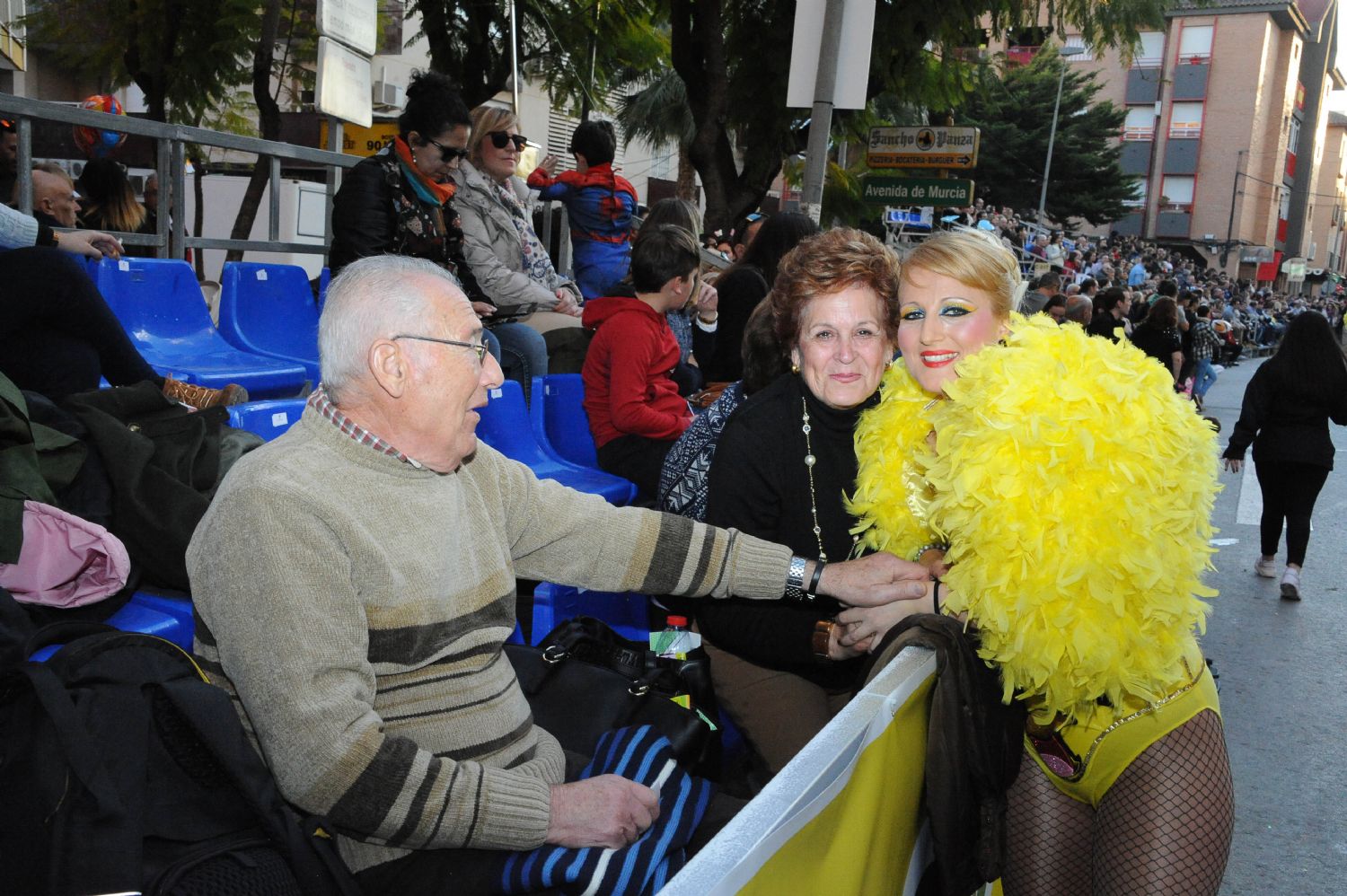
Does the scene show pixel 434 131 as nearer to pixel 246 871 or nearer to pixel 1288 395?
pixel 246 871

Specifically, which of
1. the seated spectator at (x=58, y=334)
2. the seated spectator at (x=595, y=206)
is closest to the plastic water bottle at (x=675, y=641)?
the seated spectator at (x=58, y=334)

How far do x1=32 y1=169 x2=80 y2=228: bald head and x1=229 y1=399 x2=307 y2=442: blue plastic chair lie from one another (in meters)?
2.55

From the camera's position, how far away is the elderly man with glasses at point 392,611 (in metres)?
1.78

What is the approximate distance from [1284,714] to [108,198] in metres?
7.00

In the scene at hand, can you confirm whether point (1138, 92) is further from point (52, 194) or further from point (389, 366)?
point (389, 366)

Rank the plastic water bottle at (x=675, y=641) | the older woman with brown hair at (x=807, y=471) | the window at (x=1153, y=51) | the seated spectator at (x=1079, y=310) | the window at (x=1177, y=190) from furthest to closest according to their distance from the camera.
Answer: the window at (x=1177, y=190), the window at (x=1153, y=51), the seated spectator at (x=1079, y=310), the plastic water bottle at (x=675, y=641), the older woman with brown hair at (x=807, y=471)

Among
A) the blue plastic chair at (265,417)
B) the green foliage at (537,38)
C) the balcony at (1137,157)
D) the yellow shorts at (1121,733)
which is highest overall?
the balcony at (1137,157)

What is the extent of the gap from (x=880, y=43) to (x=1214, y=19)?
69013 mm

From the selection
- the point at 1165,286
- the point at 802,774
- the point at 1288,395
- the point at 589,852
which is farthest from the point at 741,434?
the point at 1165,286

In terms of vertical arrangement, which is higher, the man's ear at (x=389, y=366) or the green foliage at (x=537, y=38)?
the green foliage at (x=537, y=38)

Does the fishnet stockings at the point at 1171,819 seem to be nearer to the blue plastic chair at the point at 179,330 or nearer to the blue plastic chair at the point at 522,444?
the blue plastic chair at the point at 522,444

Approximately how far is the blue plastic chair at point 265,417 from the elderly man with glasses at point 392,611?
175 centimetres

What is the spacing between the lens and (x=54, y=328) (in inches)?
145

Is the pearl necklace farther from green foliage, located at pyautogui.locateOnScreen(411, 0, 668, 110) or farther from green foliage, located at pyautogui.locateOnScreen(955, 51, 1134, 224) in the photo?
green foliage, located at pyautogui.locateOnScreen(955, 51, 1134, 224)
